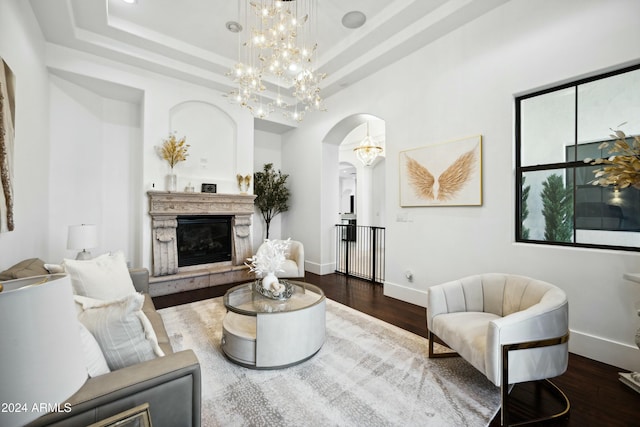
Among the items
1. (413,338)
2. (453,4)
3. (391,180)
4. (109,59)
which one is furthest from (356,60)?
(413,338)

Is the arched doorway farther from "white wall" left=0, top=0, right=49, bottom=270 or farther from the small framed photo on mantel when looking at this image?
"white wall" left=0, top=0, right=49, bottom=270

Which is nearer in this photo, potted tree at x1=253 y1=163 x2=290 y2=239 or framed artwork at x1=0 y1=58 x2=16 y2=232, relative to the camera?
framed artwork at x1=0 y1=58 x2=16 y2=232

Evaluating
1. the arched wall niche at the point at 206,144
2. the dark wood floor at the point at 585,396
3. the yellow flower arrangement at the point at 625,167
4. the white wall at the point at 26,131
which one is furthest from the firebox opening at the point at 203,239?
the yellow flower arrangement at the point at 625,167

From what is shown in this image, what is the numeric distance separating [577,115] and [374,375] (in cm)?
313

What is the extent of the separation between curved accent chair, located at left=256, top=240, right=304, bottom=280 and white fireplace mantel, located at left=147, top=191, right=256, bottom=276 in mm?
1329

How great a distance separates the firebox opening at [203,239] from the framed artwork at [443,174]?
3.48 meters

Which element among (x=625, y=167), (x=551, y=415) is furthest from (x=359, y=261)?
(x=625, y=167)

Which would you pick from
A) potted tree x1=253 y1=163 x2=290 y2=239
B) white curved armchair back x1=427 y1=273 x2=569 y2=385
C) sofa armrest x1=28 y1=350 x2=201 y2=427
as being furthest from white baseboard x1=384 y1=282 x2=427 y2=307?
sofa armrest x1=28 y1=350 x2=201 y2=427

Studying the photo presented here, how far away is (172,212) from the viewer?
4.62 m

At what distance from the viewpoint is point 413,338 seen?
2.88 m

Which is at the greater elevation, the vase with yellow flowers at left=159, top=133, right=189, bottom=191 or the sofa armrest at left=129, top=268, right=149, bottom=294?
the vase with yellow flowers at left=159, top=133, right=189, bottom=191

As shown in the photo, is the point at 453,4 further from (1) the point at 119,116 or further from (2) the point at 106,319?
(1) the point at 119,116

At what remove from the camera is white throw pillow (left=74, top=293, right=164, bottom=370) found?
132 centimetres

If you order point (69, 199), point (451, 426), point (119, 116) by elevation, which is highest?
point (119, 116)
